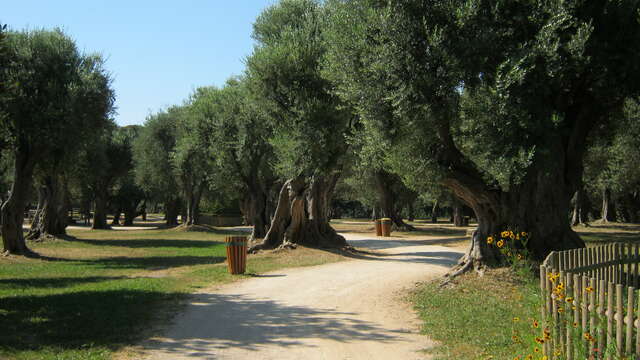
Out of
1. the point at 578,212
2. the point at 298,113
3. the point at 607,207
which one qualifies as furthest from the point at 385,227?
the point at 607,207

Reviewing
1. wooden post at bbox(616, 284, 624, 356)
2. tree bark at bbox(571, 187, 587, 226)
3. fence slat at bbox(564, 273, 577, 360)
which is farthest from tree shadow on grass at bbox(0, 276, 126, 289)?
tree bark at bbox(571, 187, 587, 226)

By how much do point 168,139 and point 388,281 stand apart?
3643 centimetres

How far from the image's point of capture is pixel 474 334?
7574 mm

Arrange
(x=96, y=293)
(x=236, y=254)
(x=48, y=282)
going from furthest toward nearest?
(x=236, y=254) → (x=48, y=282) → (x=96, y=293)

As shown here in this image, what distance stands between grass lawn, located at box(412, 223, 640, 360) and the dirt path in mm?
366

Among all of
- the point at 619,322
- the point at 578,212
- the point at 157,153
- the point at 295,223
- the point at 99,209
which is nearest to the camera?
the point at 619,322

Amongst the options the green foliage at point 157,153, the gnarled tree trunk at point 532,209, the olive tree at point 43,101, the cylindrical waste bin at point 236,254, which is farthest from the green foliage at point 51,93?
the green foliage at point 157,153

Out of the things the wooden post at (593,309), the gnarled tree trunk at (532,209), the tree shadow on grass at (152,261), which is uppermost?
the gnarled tree trunk at (532,209)

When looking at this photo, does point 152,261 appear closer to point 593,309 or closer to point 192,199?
point 593,309

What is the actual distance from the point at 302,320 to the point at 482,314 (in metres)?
3.07

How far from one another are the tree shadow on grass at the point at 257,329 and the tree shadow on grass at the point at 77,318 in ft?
2.52

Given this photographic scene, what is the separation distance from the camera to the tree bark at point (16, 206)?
20859 millimetres

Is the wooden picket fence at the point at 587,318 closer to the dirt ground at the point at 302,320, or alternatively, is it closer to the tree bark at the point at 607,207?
the dirt ground at the point at 302,320

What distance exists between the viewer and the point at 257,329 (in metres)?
8.23
